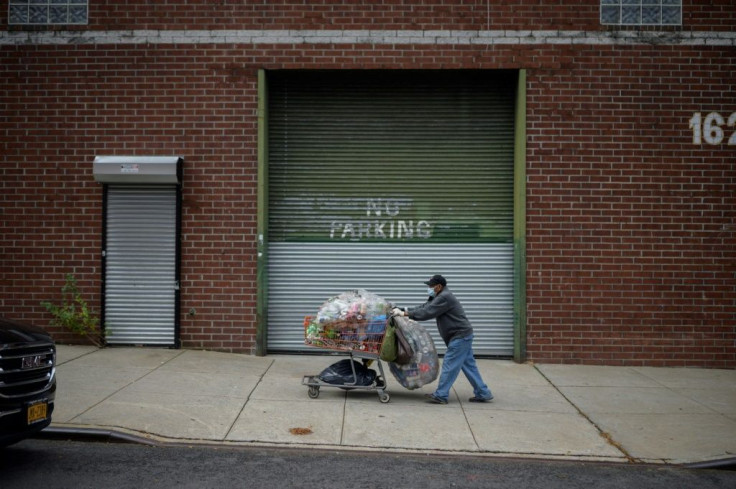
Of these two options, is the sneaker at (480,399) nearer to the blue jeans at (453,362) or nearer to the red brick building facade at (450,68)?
the blue jeans at (453,362)

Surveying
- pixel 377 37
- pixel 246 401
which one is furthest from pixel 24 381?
pixel 377 37

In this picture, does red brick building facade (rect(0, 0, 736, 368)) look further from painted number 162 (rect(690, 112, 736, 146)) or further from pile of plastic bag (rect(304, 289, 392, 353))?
pile of plastic bag (rect(304, 289, 392, 353))

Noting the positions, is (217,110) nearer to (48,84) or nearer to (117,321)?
(48,84)

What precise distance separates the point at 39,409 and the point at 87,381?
315cm

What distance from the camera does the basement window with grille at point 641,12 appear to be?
10.6 meters

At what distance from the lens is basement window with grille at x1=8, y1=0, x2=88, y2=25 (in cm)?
1073

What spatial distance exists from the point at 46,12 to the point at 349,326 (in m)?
7.79

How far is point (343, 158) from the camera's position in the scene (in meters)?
11.0

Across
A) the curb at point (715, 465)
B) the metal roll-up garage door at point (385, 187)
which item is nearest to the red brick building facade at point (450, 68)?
the metal roll-up garage door at point (385, 187)

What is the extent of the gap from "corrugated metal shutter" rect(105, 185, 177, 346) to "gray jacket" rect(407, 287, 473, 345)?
482 cm

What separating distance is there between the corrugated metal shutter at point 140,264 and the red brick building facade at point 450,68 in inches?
9.6

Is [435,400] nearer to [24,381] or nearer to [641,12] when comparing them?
[24,381]

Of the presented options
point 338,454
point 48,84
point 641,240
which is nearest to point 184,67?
point 48,84

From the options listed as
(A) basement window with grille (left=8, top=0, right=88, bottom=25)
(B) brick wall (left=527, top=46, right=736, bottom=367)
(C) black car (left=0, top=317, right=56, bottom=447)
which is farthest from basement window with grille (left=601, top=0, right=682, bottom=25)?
(C) black car (left=0, top=317, right=56, bottom=447)
